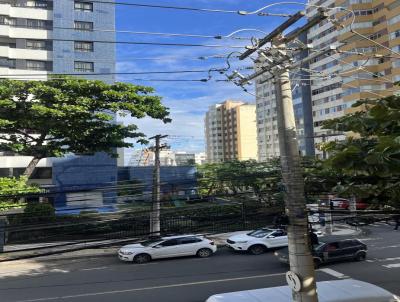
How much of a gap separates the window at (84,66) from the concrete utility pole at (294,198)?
3349cm

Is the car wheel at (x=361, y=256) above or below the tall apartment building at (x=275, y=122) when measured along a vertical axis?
below

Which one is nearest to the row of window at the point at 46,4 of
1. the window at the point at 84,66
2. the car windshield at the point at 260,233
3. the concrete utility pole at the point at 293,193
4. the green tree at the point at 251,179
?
the window at the point at 84,66

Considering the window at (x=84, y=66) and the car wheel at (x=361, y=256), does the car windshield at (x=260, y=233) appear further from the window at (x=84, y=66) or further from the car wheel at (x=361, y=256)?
the window at (x=84, y=66)

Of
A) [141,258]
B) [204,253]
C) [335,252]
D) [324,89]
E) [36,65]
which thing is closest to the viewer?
[335,252]

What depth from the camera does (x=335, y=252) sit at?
790 inches

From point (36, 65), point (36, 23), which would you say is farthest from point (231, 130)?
point (36, 65)

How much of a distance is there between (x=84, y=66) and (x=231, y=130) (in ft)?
307

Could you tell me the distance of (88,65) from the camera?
39.9 m

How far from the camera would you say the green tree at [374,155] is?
5859 mm

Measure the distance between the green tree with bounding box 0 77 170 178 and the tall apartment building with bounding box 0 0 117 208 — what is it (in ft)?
41.7

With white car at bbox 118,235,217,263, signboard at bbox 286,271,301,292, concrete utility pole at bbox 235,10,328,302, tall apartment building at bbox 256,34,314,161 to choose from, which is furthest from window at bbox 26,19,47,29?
signboard at bbox 286,271,301,292

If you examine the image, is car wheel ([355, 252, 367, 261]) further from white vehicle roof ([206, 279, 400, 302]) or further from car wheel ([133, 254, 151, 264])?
car wheel ([133, 254, 151, 264])

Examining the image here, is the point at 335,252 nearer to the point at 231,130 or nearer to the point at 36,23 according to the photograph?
the point at 36,23

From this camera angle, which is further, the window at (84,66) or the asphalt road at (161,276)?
the window at (84,66)
